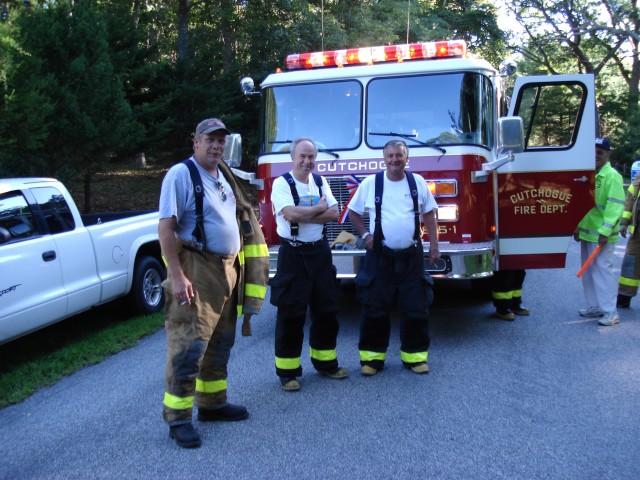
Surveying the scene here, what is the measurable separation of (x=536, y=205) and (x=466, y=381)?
2.38 m

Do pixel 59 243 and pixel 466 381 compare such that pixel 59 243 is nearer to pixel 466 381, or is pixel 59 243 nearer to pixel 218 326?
pixel 218 326

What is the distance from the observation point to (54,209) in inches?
249

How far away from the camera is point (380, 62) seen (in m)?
6.71

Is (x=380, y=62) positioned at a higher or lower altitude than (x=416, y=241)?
higher

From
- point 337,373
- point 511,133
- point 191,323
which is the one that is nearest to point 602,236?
point 511,133

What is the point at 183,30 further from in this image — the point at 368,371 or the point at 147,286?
the point at 368,371

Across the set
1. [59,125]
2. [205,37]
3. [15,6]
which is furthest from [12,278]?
[205,37]

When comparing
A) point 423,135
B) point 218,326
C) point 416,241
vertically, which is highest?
point 423,135

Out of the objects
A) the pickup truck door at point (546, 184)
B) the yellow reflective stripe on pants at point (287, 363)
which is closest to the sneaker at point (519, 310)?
the pickup truck door at point (546, 184)

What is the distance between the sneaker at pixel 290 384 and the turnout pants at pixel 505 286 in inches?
112

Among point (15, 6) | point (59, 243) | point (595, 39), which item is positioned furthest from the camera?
point (595, 39)

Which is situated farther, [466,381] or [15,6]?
[15,6]

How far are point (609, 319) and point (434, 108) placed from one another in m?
2.80

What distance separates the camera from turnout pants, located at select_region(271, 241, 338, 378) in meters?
4.83
